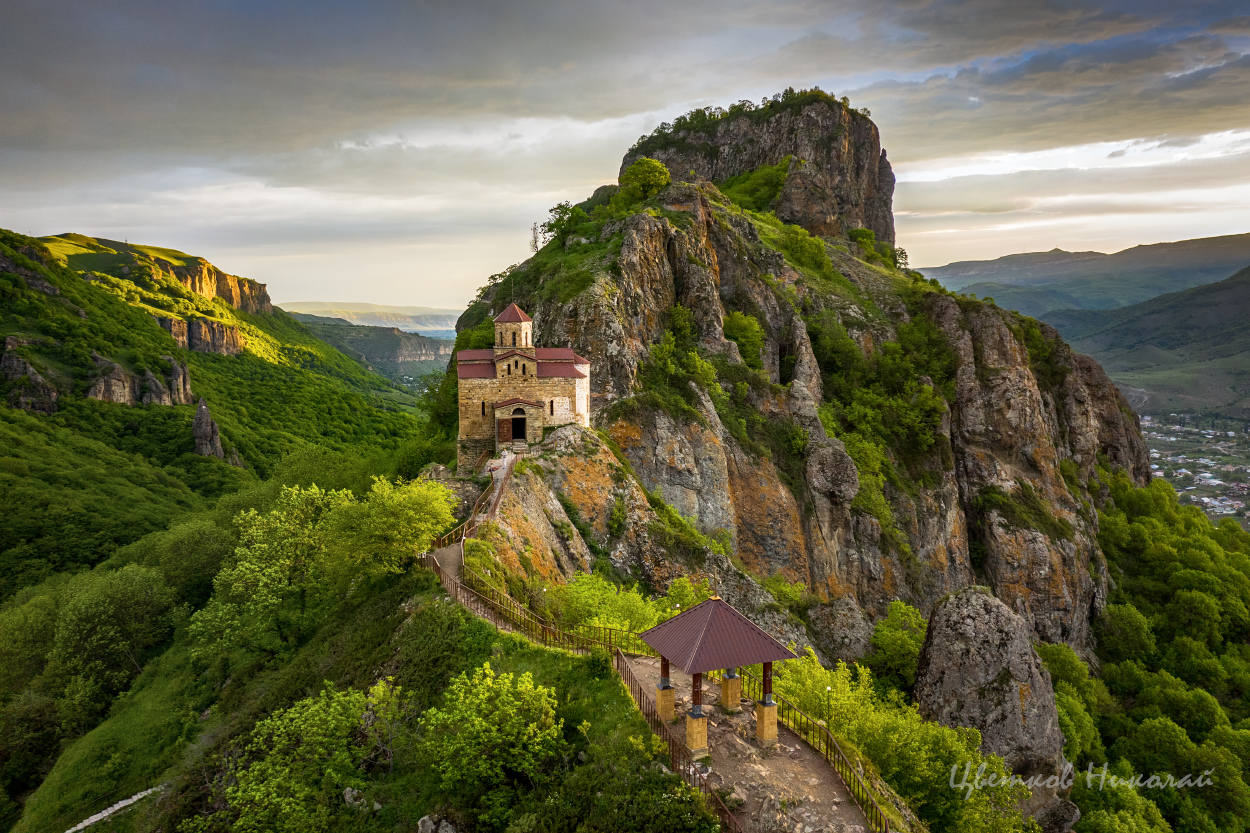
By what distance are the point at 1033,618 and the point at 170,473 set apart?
118 meters

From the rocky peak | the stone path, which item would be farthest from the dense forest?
the rocky peak

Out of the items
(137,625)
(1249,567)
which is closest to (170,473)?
(137,625)

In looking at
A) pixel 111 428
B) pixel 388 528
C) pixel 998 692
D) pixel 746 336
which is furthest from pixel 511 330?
pixel 111 428

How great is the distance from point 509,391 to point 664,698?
2955 cm

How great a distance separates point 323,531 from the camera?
3275 cm

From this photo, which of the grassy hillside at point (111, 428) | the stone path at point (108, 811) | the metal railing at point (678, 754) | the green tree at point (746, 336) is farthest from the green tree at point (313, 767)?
the green tree at point (746, 336)

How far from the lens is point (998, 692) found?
3341 cm

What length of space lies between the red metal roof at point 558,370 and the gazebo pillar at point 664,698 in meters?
28.7

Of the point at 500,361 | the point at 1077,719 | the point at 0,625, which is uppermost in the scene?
the point at 500,361

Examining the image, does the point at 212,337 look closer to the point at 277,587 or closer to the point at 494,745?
the point at 277,587

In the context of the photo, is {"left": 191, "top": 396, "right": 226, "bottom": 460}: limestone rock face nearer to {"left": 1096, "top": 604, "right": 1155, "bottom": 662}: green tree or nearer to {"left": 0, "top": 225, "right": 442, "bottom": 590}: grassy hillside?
{"left": 0, "top": 225, "right": 442, "bottom": 590}: grassy hillside

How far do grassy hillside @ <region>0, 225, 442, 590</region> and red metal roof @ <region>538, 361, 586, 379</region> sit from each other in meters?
20.3

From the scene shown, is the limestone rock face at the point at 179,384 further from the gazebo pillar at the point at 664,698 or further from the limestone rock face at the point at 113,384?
the gazebo pillar at the point at 664,698

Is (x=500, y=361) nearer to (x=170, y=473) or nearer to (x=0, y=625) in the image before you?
(x=0, y=625)
